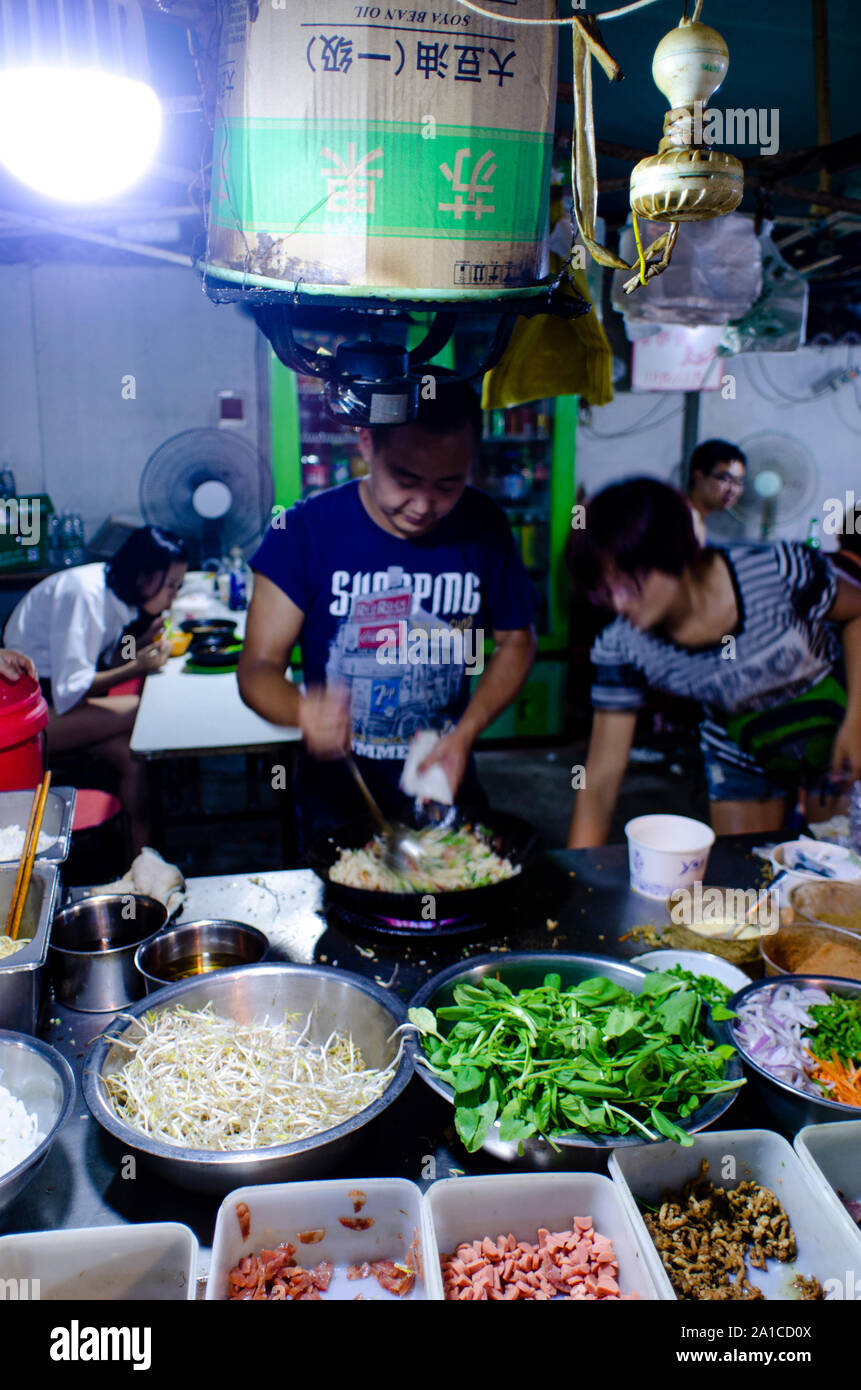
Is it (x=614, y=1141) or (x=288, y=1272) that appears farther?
(x=614, y=1141)

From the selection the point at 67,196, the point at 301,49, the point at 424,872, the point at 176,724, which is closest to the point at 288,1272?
the point at 424,872

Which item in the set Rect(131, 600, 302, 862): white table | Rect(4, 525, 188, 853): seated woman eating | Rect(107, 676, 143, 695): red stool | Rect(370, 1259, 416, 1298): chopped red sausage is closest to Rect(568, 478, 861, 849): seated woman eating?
Rect(131, 600, 302, 862): white table

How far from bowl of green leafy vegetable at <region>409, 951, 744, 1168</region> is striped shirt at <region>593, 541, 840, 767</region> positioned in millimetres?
1589

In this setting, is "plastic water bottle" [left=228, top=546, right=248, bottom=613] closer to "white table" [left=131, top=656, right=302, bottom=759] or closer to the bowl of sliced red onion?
"white table" [left=131, top=656, right=302, bottom=759]

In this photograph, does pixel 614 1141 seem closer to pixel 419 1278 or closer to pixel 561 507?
pixel 419 1278

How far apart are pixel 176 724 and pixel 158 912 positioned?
6.25 feet

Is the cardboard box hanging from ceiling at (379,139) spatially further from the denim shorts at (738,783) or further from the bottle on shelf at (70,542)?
the bottle on shelf at (70,542)

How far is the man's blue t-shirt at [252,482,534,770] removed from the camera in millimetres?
2992

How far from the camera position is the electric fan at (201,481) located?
646cm

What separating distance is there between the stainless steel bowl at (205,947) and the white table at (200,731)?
60.2 inches

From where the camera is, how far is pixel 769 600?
3105 millimetres
